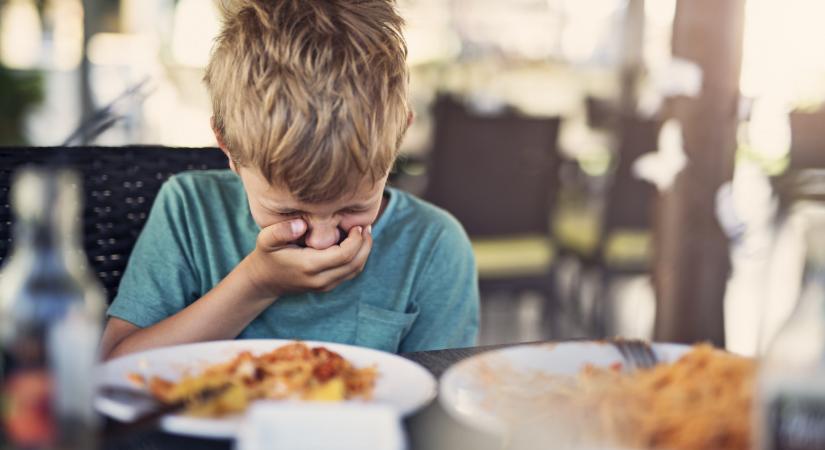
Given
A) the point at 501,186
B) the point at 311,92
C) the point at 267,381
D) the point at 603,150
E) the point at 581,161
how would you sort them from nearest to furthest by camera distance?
the point at 267,381, the point at 311,92, the point at 501,186, the point at 581,161, the point at 603,150

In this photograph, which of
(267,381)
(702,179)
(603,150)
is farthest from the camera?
(603,150)

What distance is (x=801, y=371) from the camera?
524mm

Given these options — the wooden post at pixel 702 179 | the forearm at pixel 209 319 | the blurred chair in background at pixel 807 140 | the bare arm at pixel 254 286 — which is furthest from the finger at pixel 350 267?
the blurred chair in background at pixel 807 140

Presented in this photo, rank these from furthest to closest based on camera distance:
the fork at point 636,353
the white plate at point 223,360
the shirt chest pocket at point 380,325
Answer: the shirt chest pocket at point 380,325 < the fork at point 636,353 < the white plate at point 223,360

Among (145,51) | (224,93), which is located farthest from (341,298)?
(145,51)

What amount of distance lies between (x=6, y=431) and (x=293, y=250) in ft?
1.86

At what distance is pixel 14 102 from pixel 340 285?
10.4 ft

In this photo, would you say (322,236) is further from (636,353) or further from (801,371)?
(801,371)

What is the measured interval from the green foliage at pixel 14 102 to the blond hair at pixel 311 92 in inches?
123

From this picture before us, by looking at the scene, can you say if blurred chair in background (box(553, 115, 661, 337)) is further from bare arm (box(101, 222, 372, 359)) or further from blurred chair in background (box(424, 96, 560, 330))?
bare arm (box(101, 222, 372, 359))

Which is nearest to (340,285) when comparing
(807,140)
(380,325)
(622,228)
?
(380,325)

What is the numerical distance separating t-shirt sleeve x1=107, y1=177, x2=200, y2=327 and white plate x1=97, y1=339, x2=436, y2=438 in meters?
0.33

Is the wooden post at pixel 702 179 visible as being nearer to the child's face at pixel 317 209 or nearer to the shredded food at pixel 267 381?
the child's face at pixel 317 209

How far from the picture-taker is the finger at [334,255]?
1101mm
